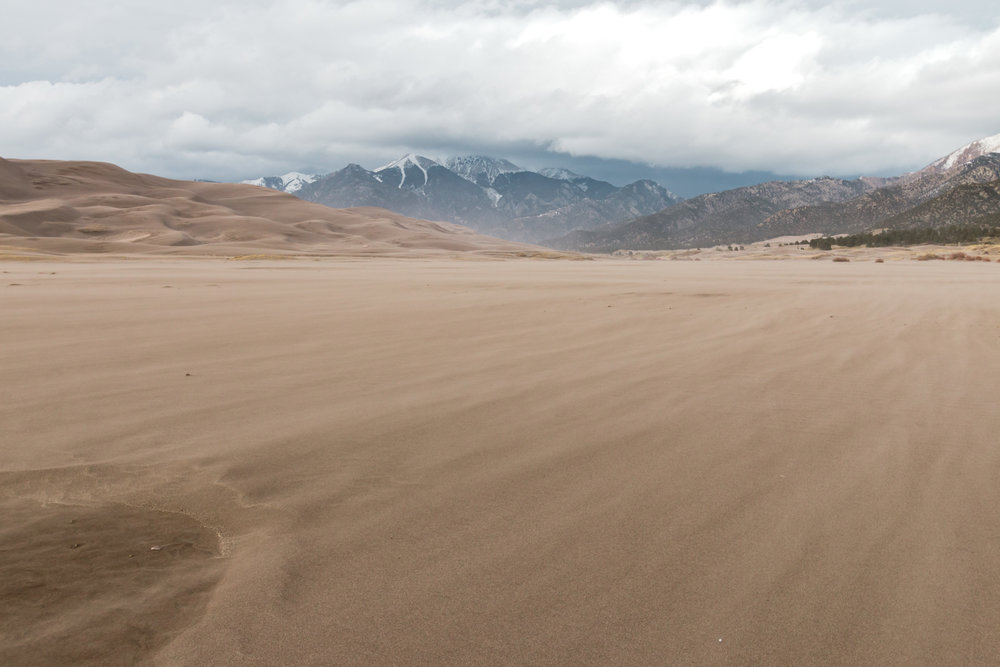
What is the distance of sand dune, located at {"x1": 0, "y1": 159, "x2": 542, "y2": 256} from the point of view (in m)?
90.5

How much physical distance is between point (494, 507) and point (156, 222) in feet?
448

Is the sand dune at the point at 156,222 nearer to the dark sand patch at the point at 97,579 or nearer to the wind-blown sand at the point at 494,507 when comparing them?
the wind-blown sand at the point at 494,507

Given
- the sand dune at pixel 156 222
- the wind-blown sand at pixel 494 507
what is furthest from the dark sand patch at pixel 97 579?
the sand dune at pixel 156 222

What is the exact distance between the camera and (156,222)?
392 ft

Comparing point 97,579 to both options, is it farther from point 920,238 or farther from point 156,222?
point 156,222

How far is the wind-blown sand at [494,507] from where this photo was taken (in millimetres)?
2223

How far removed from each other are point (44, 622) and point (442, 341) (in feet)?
20.3

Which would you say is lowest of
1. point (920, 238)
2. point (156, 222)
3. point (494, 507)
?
point (494, 507)

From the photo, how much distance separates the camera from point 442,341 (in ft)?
27.0

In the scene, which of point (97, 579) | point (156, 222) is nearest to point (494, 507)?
point (97, 579)

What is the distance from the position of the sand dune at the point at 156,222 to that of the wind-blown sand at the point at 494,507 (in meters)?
69.9

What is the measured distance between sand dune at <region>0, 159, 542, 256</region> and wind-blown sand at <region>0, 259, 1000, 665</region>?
69.9 meters

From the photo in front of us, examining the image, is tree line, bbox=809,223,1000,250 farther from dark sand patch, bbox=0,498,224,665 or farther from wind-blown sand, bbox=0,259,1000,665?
dark sand patch, bbox=0,498,224,665

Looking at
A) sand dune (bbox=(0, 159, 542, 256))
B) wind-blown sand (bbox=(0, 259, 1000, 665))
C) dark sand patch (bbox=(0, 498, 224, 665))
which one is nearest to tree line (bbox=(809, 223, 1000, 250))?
sand dune (bbox=(0, 159, 542, 256))
